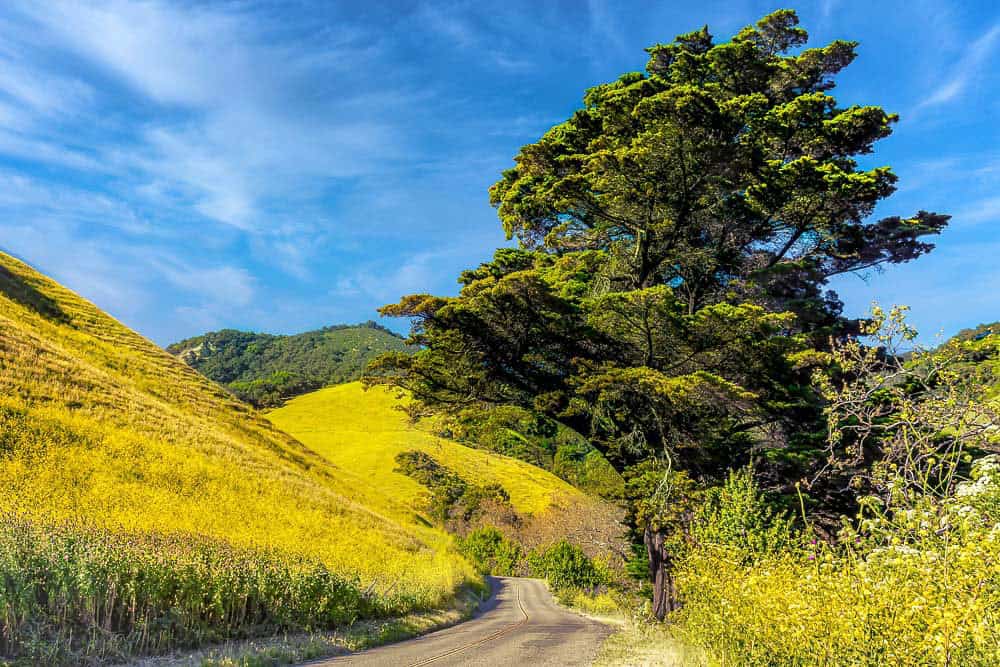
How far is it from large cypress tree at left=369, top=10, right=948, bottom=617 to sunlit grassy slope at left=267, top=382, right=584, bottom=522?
34.2 meters

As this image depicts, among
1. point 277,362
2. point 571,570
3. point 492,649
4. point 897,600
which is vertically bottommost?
point 571,570

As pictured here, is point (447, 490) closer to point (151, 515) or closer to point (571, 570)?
point (571, 570)

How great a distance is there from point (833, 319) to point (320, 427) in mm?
79350

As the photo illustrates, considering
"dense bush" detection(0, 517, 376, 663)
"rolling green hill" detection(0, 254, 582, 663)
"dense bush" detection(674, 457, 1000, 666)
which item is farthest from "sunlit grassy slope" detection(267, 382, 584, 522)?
"dense bush" detection(674, 457, 1000, 666)

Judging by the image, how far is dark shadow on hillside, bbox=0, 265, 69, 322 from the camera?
35287 mm

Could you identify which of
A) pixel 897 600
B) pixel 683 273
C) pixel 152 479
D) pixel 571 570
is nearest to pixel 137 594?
pixel 897 600

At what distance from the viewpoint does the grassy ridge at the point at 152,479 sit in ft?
43.5

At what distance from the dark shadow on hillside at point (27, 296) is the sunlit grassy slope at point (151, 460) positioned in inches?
5.1

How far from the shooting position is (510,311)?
50.1ft

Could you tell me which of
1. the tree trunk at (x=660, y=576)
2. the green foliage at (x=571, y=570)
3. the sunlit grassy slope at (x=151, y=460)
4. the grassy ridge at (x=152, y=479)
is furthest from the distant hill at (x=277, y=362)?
the tree trunk at (x=660, y=576)

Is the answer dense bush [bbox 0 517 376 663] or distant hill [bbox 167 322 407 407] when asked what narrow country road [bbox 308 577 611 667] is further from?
distant hill [bbox 167 322 407 407]

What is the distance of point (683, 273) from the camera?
18.4 meters

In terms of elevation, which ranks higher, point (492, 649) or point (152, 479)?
point (152, 479)

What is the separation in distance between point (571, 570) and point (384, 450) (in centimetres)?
3588
